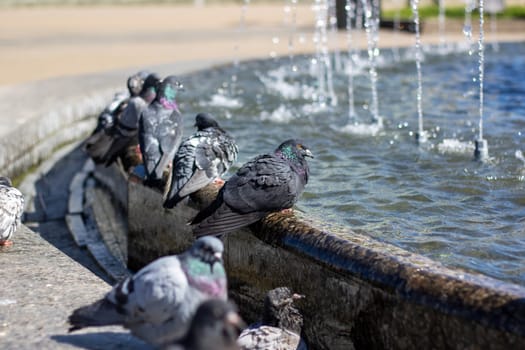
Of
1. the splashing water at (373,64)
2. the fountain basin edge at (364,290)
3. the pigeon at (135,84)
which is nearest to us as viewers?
the fountain basin edge at (364,290)

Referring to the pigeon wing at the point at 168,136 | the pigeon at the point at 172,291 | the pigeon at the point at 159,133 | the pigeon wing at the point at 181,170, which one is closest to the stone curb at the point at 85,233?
the pigeon at the point at 159,133

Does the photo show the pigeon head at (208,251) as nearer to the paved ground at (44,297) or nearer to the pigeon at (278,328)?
the paved ground at (44,297)

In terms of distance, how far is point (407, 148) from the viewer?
23.3ft

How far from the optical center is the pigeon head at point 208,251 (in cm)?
321

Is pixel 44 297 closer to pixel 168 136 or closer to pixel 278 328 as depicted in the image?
pixel 278 328

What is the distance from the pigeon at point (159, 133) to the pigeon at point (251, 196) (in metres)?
1.06

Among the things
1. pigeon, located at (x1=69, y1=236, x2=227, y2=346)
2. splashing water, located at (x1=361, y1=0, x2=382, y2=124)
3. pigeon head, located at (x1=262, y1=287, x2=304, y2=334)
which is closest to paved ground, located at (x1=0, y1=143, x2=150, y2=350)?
pigeon, located at (x1=69, y1=236, x2=227, y2=346)

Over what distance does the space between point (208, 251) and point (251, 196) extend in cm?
120

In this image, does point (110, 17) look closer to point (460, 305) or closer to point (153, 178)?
point (153, 178)

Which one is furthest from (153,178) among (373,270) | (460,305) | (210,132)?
(460,305)

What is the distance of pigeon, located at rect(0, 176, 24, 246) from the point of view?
16.2 feet

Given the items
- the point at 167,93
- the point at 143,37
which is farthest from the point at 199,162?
the point at 143,37

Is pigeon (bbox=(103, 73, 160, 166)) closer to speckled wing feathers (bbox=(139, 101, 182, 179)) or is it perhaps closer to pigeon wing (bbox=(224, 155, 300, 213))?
speckled wing feathers (bbox=(139, 101, 182, 179))

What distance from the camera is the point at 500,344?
3.12m
